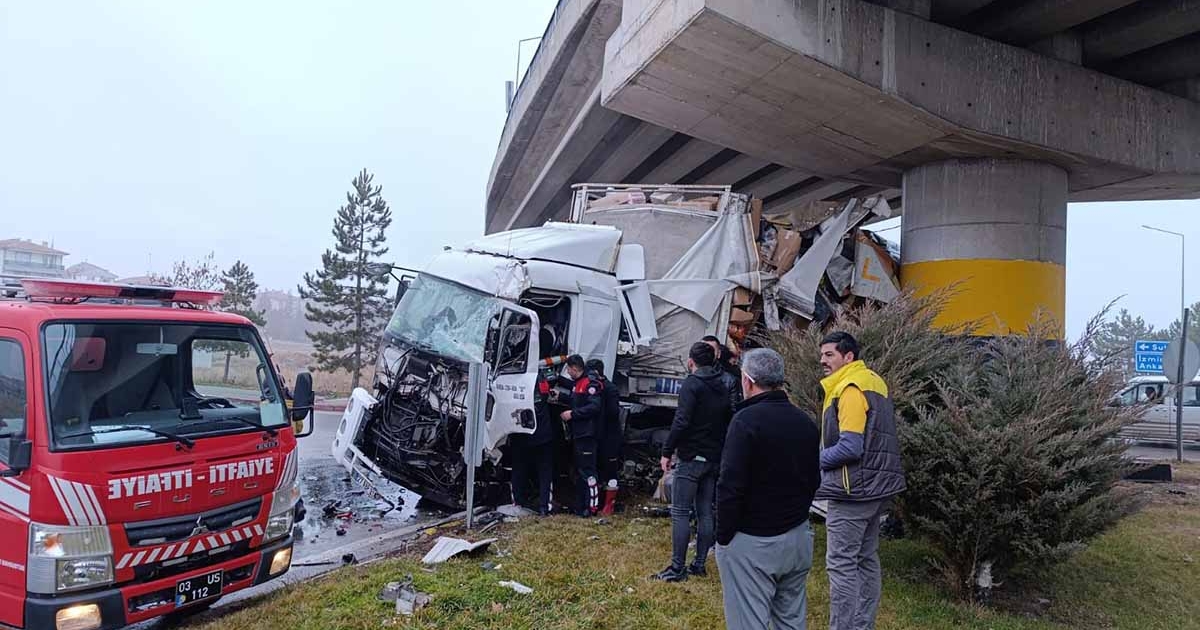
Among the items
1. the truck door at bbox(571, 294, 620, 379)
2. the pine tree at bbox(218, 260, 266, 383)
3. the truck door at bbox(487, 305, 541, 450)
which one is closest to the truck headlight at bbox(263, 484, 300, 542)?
the truck door at bbox(487, 305, 541, 450)

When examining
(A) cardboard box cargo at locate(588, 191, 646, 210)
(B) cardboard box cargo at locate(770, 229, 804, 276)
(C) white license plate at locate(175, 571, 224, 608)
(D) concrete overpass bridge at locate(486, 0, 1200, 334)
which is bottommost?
(C) white license plate at locate(175, 571, 224, 608)

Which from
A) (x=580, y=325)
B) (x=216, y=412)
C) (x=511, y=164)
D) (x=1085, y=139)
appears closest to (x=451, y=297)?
(x=580, y=325)

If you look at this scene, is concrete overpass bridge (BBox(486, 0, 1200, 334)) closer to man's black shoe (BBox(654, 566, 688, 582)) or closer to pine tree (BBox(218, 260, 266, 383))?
man's black shoe (BBox(654, 566, 688, 582))

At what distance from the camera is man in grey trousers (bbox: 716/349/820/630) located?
322 cm

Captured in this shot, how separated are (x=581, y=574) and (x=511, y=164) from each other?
15006 mm

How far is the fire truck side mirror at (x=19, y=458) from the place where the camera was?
3740mm

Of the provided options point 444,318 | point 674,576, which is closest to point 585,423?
point 444,318

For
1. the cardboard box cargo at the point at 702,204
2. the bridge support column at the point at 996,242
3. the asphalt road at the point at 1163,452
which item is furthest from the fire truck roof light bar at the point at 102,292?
the asphalt road at the point at 1163,452

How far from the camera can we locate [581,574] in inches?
209

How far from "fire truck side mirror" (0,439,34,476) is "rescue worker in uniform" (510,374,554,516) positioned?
402 centimetres

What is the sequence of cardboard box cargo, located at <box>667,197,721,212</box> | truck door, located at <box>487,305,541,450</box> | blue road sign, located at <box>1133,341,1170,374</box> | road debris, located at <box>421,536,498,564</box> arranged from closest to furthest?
1. road debris, located at <box>421,536,498,564</box>
2. truck door, located at <box>487,305,541,450</box>
3. cardboard box cargo, located at <box>667,197,721,212</box>
4. blue road sign, located at <box>1133,341,1170,374</box>

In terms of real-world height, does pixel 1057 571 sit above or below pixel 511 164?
below

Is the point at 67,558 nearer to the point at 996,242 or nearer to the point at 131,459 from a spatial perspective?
the point at 131,459

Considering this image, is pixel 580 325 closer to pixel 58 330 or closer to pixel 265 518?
pixel 265 518
